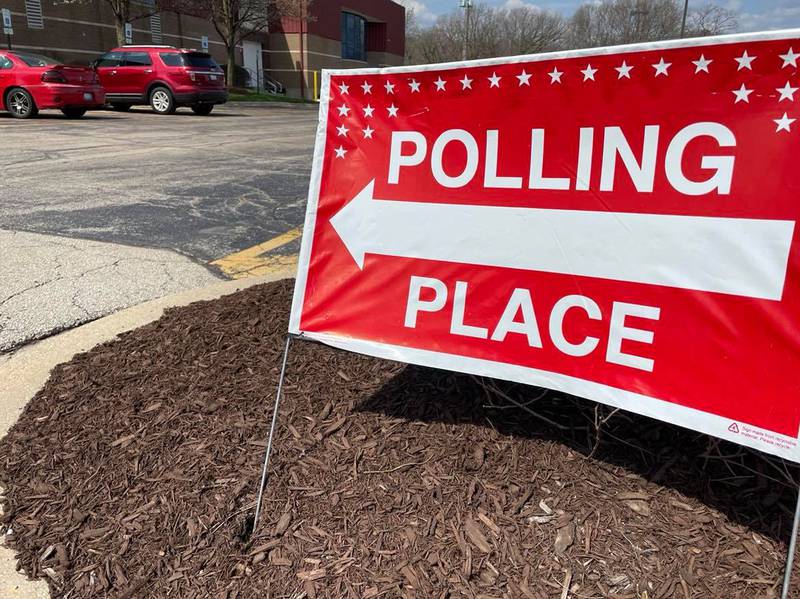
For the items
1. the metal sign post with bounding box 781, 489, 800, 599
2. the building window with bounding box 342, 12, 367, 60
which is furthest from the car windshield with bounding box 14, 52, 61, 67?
the building window with bounding box 342, 12, 367, 60

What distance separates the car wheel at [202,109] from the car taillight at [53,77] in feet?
16.3

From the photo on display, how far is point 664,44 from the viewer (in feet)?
5.78

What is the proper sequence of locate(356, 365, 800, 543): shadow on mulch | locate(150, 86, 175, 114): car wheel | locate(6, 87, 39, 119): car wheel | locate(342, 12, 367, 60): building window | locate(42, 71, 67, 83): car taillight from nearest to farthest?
locate(356, 365, 800, 543): shadow on mulch
locate(42, 71, 67, 83): car taillight
locate(6, 87, 39, 119): car wheel
locate(150, 86, 175, 114): car wheel
locate(342, 12, 367, 60): building window

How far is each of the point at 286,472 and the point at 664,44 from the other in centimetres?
190

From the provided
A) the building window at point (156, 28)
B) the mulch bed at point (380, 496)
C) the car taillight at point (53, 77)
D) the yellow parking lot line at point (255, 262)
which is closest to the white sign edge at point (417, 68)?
the mulch bed at point (380, 496)

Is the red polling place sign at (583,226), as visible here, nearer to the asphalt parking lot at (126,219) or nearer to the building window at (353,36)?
the asphalt parking lot at (126,219)

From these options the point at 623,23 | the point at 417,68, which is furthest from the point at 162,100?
the point at 623,23

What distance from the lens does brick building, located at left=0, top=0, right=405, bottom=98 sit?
100ft

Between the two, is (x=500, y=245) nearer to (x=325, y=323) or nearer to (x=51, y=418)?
(x=325, y=323)

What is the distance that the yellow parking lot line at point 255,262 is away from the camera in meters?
4.88

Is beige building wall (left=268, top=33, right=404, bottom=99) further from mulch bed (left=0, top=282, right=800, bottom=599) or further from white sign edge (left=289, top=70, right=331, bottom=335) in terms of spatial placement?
mulch bed (left=0, top=282, right=800, bottom=599)

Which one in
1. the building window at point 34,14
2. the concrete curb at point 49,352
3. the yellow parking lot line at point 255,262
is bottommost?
the concrete curb at point 49,352

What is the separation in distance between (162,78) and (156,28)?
20.2m

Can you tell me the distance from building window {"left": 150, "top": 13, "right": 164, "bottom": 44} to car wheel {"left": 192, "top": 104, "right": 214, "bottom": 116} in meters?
18.9
